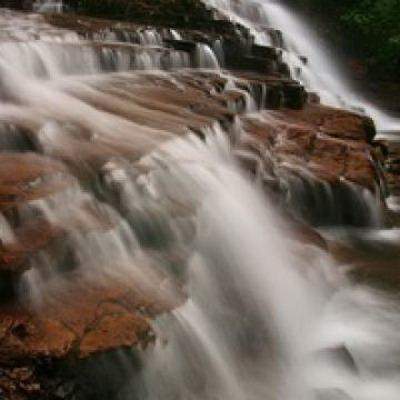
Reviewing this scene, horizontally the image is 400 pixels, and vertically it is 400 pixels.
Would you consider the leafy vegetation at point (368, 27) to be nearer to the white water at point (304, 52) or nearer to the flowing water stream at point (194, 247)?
the white water at point (304, 52)

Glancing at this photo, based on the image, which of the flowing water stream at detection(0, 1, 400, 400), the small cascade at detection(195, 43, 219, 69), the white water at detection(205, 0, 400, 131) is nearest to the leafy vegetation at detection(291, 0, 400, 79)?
the white water at detection(205, 0, 400, 131)

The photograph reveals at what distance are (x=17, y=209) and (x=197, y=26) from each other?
10536mm

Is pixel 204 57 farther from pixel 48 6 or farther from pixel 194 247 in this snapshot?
pixel 194 247

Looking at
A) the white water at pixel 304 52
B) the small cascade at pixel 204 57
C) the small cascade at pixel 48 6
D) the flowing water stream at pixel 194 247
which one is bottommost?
the small cascade at pixel 48 6

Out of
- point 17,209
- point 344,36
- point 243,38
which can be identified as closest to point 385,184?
point 243,38

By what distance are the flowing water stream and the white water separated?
690cm

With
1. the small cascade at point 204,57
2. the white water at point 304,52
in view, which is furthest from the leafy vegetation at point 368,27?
the small cascade at point 204,57

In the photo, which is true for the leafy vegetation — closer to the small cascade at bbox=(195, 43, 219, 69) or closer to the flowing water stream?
the small cascade at bbox=(195, 43, 219, 69)

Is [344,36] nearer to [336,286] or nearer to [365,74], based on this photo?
[365,74]

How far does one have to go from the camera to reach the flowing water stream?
5.28 meters

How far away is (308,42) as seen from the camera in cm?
1959

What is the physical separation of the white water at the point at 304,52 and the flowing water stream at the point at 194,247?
272 inches

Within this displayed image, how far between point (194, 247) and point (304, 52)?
13.5 metres

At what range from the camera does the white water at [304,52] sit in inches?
625
